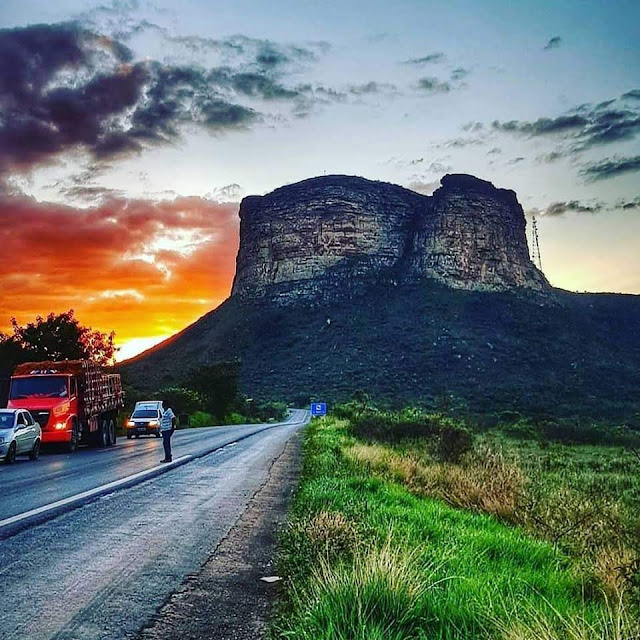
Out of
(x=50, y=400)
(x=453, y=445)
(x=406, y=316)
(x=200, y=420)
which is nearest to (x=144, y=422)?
(x=50, y=400)

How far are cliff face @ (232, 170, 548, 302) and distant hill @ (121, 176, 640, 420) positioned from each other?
0.84 ft

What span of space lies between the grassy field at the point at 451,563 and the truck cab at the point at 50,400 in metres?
12.3

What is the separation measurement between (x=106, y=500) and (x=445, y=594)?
24.9 ft

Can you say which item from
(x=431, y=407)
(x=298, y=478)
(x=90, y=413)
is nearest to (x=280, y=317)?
(x=431, y=407)

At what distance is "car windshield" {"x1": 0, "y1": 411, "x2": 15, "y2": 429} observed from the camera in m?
19.1

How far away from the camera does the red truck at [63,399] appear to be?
22.3 m

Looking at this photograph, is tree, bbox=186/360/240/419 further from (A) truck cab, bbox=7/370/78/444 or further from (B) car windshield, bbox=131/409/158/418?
(A) truck cab, bbox=7/370/78/444

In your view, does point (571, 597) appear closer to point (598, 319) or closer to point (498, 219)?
point (598, 319)

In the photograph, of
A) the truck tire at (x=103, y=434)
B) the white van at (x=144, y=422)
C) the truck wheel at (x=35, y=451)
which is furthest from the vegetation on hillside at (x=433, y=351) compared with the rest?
the truck wheel at (x=35, y=451)

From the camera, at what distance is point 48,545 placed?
739cm

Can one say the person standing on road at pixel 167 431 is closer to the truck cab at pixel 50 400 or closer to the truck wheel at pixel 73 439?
the truck cab at pixel 50 400

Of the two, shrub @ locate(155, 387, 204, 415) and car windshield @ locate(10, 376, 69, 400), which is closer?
car windshield @ locate(10, 376, 69, 400)

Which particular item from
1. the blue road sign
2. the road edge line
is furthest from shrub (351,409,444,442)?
the blue road sign

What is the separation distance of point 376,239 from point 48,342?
8204cm
